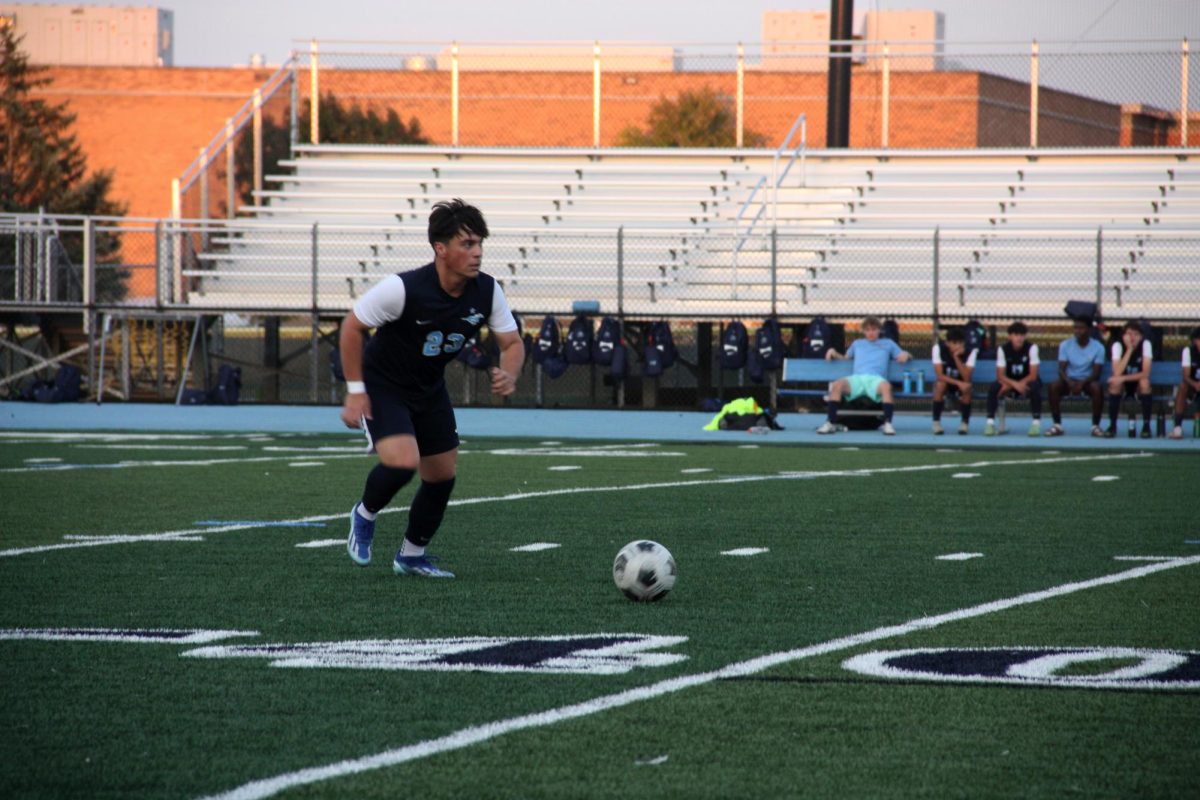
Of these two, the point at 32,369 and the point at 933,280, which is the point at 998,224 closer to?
the point at 933,280

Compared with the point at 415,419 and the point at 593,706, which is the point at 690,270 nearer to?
the point at 415,419

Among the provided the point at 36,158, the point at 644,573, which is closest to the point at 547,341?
the point at 644,573

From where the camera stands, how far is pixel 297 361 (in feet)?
107

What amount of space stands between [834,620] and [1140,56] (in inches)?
924

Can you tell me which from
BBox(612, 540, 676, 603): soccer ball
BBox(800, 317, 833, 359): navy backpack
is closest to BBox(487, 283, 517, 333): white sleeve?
BBox(612, 540, 676, 603): soccer ball

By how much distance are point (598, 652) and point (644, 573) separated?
3.65ft

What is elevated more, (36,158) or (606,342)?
(36,158)

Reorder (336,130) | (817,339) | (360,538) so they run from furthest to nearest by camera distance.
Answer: (336,130) → (817,339) → (360,538)

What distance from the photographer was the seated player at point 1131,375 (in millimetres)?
→ 19672

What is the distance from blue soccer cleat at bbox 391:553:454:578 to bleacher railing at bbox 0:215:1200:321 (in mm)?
16796

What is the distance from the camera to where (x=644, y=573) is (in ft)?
22.2

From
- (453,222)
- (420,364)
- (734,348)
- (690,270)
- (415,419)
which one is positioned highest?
(690,270)

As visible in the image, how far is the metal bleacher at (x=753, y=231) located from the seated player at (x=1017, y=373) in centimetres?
330

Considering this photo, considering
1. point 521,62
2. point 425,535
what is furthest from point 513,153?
point 425,535
